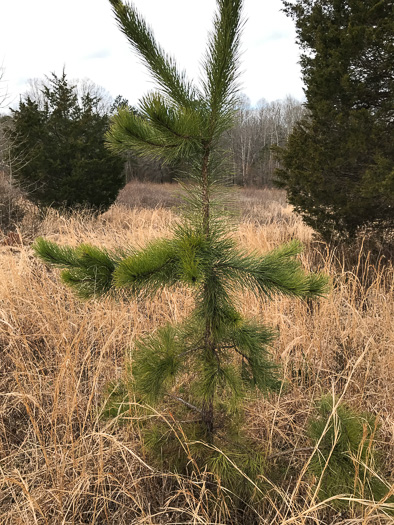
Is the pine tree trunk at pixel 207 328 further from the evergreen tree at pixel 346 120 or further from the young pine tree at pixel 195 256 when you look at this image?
the evergreen tree at pixel 346 120

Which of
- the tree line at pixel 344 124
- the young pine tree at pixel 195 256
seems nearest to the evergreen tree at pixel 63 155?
the tree line at pixel 344 124

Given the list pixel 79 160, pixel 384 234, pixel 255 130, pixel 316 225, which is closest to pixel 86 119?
pixel 79 160

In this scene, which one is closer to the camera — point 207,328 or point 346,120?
point 207,328

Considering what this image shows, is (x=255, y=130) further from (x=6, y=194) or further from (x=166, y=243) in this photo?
(x=166, y=243)

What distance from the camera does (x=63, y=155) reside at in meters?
8.70

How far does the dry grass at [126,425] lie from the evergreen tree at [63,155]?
5.54 metres

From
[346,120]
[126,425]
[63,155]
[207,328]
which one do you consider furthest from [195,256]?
[63,155]

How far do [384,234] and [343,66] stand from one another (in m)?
2.02

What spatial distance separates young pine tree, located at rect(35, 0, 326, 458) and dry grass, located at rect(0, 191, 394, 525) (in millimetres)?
257

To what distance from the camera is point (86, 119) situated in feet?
29.4

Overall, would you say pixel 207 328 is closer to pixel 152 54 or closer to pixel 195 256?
pixel 195 256

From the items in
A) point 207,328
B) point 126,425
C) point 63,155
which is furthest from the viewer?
point 63,155

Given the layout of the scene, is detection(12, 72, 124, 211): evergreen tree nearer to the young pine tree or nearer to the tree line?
the tree line

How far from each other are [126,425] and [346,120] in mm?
3850
